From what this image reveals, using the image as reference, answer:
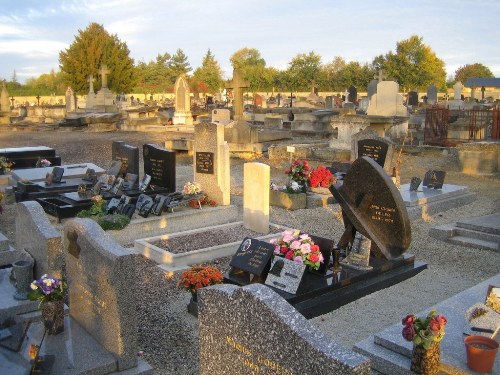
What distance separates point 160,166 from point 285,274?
6328 millimetres

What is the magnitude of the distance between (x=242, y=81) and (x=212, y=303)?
20.1 meters

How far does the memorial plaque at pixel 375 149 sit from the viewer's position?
1279 cm

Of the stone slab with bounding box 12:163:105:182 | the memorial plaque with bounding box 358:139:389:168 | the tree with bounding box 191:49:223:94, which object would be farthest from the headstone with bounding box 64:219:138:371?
the tree with bounding box 191:49:223:94

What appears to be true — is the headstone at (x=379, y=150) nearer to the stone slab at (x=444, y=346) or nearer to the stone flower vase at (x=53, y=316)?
the stone slab at (x=444, y=346)

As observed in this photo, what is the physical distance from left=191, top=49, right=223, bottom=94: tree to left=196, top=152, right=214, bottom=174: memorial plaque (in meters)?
56.5

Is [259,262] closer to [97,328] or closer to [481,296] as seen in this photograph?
[97,328]

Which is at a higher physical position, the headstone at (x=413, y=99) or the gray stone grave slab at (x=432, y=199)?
the headstone at (x=413, y=99)

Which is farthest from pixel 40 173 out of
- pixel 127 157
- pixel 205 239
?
pixel 205 239

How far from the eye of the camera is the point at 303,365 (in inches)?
110

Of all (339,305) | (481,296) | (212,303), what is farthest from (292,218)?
(212,303)

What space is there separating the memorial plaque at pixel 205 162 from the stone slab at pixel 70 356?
6366 mm

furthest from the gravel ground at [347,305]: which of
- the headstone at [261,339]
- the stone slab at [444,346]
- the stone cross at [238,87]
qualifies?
the stone cross at [238,87]

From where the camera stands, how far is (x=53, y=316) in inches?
205

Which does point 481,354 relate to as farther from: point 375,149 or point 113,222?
point 375,149
